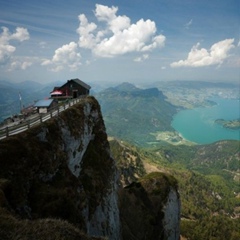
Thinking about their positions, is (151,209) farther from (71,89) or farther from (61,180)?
(61,180)

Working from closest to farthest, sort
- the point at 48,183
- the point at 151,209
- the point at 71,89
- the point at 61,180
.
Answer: the point at 48,183, the point at 61,180, the point at 151,209, the point at 71,89

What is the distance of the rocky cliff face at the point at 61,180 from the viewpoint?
1816 centimetres

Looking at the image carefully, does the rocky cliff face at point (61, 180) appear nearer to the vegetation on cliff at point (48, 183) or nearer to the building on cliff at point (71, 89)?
the vegetation on cliff at point (48, 183)

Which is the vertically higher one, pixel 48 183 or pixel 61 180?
pixel 48 183

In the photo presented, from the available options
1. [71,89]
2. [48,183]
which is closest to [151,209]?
[71,89]

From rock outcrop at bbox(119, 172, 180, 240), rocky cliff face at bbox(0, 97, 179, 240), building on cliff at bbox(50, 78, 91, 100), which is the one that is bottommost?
rock outcrop at bbox(119, 172, 180, 240)

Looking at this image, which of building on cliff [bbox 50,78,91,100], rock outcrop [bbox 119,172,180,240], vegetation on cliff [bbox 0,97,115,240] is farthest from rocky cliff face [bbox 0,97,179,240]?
building on cliff [bbox 50,78,91,100]

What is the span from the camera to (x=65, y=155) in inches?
1452

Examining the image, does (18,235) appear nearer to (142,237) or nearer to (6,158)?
(6,158)

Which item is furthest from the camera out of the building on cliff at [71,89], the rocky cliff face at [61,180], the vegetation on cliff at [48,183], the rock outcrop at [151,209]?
the building on cliff at [71,89]

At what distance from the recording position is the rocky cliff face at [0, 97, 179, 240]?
1816 cm

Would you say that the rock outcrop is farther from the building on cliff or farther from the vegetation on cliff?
the building on cliff

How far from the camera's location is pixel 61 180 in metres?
33.0

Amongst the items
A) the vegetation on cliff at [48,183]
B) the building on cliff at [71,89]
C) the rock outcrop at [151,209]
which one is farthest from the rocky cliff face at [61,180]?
the building on cliff at [71,89]
